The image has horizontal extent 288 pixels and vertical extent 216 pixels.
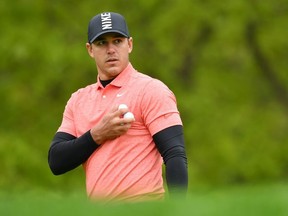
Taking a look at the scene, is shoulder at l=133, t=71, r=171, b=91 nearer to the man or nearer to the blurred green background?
the man

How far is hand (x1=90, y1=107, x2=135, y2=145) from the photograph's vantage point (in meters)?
6.23

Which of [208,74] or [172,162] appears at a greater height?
[208,74]

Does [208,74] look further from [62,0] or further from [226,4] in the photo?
[62,0]

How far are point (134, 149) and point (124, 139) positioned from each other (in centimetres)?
9

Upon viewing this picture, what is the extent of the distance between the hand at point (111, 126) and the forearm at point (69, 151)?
2.4 inches

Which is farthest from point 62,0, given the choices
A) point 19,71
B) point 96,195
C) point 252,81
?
point 96,195

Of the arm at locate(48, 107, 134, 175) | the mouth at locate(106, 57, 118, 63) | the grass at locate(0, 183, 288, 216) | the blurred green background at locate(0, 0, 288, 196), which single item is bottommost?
the grass at locate(0, 183, 288, 216)

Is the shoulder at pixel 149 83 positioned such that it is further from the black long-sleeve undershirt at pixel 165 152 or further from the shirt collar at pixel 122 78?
the black long-sleeve undershirt at pixel 165 152

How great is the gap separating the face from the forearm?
0.46 meters

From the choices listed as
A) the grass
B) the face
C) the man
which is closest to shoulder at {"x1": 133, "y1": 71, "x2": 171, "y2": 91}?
the man

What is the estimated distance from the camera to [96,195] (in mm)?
6398

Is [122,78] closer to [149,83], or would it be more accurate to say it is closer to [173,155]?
[149,83]

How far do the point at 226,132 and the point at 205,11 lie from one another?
102 inches

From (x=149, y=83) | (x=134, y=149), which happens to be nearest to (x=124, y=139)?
(x=134, y=149)
